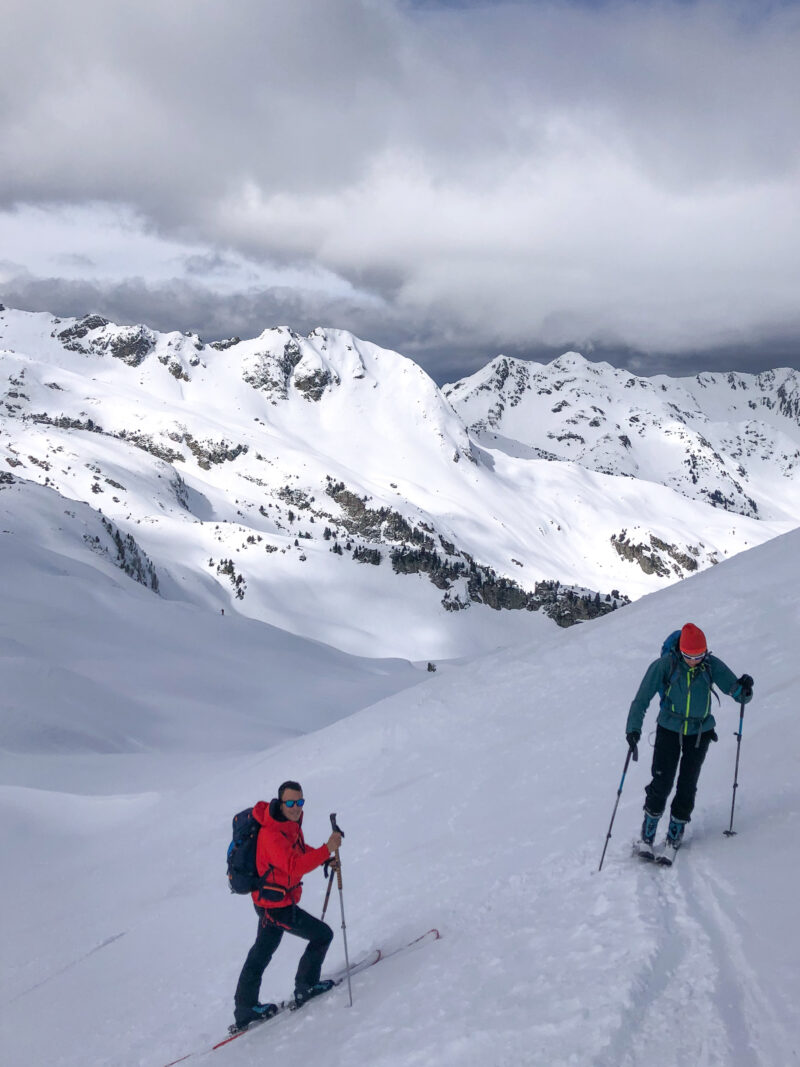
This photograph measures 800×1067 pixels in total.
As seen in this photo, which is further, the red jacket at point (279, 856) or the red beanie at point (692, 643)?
the red beanie at point (692, 643)

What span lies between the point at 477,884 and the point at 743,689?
3647mm

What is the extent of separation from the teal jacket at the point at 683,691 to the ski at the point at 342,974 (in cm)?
302

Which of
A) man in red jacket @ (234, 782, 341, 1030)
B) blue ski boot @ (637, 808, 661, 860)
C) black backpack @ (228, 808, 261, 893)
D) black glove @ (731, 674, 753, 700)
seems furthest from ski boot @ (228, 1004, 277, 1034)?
black glove @ (731, 674, 753, 700)

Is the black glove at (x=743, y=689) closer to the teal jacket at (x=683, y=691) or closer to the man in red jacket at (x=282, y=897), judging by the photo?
the teal jacket at (x=683, y=691)

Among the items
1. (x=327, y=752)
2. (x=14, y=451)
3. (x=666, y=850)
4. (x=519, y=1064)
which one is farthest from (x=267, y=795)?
(x=14, y=451)

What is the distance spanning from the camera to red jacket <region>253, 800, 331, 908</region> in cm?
599

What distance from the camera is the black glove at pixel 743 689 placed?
6.57 metres

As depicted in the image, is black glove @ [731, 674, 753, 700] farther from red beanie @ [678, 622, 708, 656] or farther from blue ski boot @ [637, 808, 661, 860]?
blue ski boot @ [637, 808, 661, 860]

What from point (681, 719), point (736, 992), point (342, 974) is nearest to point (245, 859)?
point (342, 974)

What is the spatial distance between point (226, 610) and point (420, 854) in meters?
77.1

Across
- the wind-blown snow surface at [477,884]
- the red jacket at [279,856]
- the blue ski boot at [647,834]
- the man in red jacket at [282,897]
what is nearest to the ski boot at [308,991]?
the man in red jacket at [282,897]

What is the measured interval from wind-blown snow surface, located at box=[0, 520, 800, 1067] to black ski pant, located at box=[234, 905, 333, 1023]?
29 cm

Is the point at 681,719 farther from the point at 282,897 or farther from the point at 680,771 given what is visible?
the point at 282,897

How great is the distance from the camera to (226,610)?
272 ft
